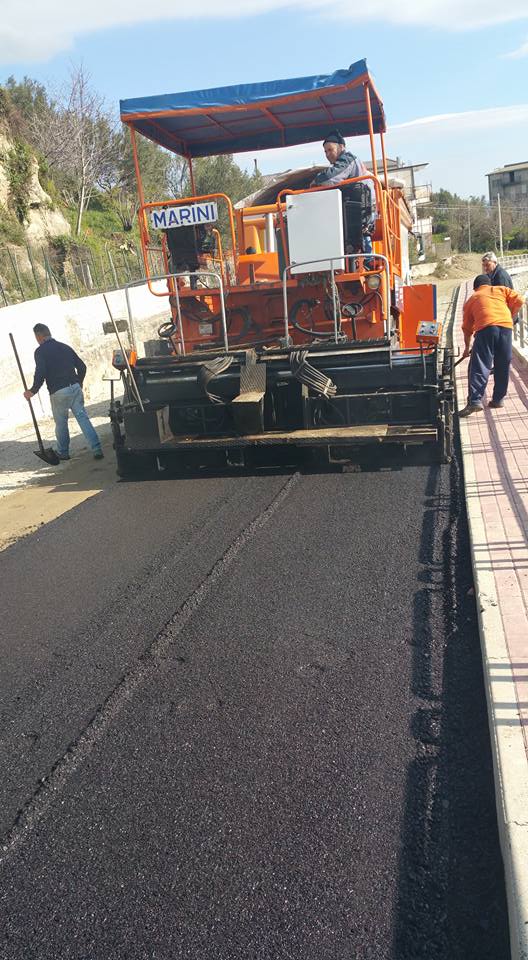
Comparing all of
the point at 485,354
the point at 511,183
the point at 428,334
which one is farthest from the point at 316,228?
the point at 511,183

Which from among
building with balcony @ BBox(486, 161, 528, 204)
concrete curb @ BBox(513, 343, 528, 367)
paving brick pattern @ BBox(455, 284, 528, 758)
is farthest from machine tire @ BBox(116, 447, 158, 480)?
building with balcony @ BBox(486, 161, 528, 204)

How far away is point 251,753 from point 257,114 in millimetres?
Result: 7251

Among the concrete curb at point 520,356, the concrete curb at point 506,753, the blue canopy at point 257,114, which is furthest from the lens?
the concrete curb at point 520,356

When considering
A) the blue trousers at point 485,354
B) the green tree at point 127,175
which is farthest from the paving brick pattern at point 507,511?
the green tree at point 127,175

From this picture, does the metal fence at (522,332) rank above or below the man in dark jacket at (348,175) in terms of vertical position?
below

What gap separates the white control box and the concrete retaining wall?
6.19 meters

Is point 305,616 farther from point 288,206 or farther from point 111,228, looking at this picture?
point 111,228

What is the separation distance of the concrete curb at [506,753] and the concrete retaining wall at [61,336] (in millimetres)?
8973

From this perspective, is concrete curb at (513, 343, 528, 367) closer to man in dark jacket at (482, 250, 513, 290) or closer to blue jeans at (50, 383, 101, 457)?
man in dark jacket at (482, 250, 513, 290)

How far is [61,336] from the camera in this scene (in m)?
14.6

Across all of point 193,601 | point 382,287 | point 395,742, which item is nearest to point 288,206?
point 382,287

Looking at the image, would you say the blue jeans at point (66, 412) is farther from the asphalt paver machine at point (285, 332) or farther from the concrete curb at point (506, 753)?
the concrete curb at point (506, 753)

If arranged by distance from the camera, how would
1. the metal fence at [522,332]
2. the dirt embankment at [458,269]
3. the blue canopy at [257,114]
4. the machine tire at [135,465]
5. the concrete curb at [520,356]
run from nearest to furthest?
the blue canopy at [257,114], the machine tire at [135,465], the concrete curb at [520,356], the metal fence at [522,332], the dirt embankment at [458,269]

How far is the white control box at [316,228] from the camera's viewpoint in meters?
6.83
